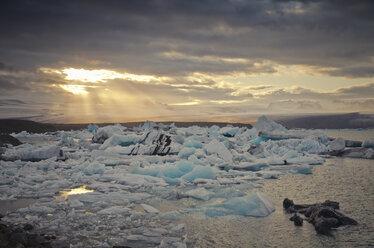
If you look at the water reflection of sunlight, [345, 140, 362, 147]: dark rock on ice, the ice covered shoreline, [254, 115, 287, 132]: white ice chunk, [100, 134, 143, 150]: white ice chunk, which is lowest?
the water reflection of sunlight

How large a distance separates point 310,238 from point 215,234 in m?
1.82

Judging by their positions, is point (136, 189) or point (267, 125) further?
point (267, 125)

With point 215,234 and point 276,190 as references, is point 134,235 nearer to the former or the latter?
point 215,234

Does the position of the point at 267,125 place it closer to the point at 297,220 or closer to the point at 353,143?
the point at 353,143

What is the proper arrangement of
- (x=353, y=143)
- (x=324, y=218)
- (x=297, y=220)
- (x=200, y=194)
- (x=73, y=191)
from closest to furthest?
(x=324, y=218)
(x=297, y=220)
(x=200, y=194)
(x=73, y=191)
(x=353, y=143)

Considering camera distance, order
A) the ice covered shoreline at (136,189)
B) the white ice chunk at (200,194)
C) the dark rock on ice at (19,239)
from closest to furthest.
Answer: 1. the dark rock on ice at (19,239)
2. the ice covered shoreline at (136,189)
3. the white ice chunk at (200,194)

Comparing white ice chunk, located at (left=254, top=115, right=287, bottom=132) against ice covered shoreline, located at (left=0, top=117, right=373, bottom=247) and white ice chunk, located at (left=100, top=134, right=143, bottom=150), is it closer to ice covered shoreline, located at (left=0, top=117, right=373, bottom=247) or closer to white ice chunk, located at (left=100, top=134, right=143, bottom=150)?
ice covered shoreline, located at (left=0, top=117, right=373, bottom=247)

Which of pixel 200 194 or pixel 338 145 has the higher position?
pixel 338 145

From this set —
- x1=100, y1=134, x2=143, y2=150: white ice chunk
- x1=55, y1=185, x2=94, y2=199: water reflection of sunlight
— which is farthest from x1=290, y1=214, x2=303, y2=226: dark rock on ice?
x1=100, y1=134, x2=143, y2=150: white ice chunk

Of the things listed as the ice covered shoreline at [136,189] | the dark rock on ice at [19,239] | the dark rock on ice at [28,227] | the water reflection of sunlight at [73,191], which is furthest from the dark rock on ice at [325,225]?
the water reflection of sunlight at [73,191]

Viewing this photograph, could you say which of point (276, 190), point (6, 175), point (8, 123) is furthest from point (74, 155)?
point (8, 123)

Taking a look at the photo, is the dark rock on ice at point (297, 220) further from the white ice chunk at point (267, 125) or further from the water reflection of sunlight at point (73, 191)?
the white ice chunk at point (267, 125)

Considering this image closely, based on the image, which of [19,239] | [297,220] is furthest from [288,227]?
[19,239]

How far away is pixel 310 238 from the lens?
19.2 ft
